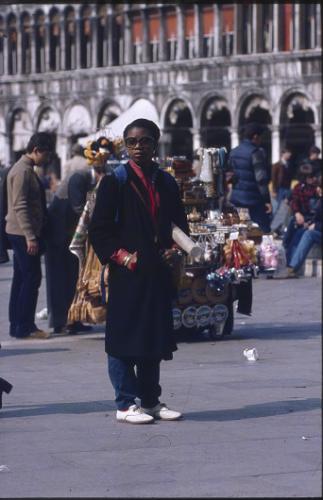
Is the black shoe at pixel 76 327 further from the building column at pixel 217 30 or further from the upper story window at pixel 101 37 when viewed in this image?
the upper story window at pixel 101 37

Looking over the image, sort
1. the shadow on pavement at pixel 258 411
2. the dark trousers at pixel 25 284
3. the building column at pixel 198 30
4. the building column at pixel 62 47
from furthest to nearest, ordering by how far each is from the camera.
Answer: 1. the building column at pixel 62 47
2. the building column at pixel 198 30
3. the dark trousers at pixel 25 284
4. the shadow on pavement at pixel 258 411

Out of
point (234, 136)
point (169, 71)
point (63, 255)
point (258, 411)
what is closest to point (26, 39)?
point (169, 71)

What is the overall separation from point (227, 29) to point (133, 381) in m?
43.7

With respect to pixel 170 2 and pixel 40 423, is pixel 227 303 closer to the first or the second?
pixel 40 423

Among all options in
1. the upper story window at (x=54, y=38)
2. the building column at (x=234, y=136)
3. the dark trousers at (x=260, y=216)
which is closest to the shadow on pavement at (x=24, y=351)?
the dark trousers at (x=260, y=216)

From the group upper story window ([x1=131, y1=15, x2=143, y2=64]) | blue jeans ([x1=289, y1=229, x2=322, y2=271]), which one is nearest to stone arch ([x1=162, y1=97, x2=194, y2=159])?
upper story window ([x1=131, y1=15, x2=143, y2=64])

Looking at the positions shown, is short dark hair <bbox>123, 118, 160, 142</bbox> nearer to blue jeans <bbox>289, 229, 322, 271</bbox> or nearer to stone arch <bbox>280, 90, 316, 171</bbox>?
blue jeans <bbox>289, 229, 322, 271</bbox>

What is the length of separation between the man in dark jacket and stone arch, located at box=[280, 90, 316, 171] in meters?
29.5

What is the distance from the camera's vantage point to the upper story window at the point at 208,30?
51375 millimetres

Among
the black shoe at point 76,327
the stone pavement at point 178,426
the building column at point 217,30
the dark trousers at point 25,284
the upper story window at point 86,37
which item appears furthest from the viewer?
the upper story window at point 86,37

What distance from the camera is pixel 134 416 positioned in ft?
25.1

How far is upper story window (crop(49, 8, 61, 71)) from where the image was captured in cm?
5903

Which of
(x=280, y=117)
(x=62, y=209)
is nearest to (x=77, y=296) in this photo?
(x=62, y=209)

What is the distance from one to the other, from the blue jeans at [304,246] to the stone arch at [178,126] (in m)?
33.8
